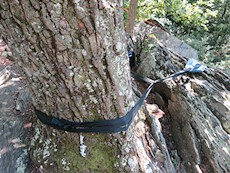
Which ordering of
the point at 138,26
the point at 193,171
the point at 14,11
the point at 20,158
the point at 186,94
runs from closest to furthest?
the point at 14,11
the point at 20,158
the point at 193,171
the point at 186,94
the point at 138,26

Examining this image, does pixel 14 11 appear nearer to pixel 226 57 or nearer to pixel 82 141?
pixel 82 141

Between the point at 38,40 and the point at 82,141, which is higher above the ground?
the point at 38,40

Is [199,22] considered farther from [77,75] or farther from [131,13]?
[77,75]

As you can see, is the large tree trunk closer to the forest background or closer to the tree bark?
the tree bark

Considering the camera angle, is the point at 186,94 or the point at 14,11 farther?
the point at 186,94

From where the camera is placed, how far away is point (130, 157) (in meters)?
1.86

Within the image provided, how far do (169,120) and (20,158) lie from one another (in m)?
2.59

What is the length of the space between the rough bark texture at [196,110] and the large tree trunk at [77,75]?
73 centimetres

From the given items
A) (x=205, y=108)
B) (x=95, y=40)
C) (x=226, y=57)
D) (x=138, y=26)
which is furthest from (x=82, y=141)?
(x=226, y=57)

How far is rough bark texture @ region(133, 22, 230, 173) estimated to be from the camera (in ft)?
7.60

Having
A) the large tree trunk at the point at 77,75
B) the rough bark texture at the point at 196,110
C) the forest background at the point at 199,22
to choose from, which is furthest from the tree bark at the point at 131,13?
the large tree trunk at the point at 77,75

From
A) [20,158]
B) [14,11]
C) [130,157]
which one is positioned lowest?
[20,158]

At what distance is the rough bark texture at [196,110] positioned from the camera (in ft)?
7.60

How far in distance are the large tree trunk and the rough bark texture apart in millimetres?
730
